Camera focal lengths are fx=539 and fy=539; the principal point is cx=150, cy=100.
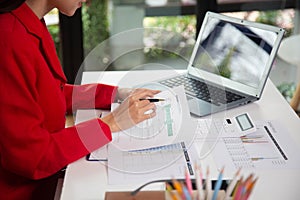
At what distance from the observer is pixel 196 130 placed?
4.84 ft

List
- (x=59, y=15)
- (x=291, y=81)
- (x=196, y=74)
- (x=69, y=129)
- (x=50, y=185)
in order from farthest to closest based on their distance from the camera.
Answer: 1. (x=291, y=81)
2. (x=59, y=15)
3. (x=196, y=74)
4. (x=50, y=185)
5. (x=69, y=129)

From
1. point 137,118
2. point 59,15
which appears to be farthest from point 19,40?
point 59,15

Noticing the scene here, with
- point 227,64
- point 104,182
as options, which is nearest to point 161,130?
point 104,182

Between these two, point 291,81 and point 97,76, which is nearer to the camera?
point 97,76

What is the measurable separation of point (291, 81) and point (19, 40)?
2.24 meters

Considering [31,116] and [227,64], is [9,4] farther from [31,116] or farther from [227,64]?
[227,64]

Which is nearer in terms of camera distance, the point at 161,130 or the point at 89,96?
the point at 161,130

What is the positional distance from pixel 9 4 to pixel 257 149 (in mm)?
711

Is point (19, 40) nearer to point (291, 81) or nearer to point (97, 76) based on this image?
point (97, 76)

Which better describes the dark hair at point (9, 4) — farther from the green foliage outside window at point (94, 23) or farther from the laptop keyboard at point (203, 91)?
the green foliage outside window at point (94, 23)

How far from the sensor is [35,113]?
125cm

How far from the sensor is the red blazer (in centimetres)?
123

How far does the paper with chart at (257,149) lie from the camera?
133cm

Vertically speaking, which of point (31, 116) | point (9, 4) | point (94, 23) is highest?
point (9, 4)
